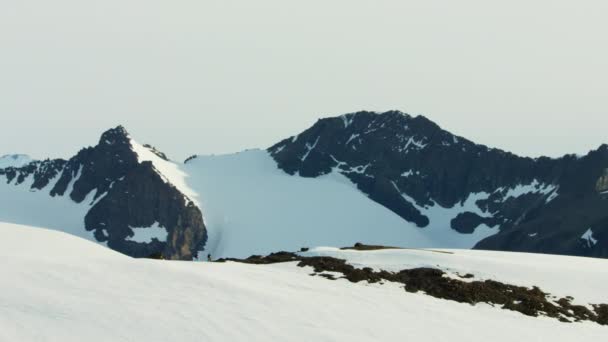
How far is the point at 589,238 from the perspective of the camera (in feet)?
595

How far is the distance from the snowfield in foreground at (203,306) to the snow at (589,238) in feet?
508

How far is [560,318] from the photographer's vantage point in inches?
1441

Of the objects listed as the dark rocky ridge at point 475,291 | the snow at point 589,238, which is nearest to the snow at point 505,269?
the dark rocky ridge at point 475,291

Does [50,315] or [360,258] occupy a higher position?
[360,258]

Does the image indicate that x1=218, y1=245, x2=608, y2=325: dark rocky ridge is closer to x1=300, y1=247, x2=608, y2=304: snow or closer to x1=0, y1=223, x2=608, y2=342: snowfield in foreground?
x1=300, y1=247, x2=608, y2=304: snow

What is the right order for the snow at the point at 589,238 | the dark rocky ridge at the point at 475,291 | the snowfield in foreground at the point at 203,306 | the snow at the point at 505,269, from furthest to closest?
the snow at the point at 589,238 < the snow at the point at 505,269 < the dark rocky ridge at the point at 475,291 < the snowfield in foreground at the point at 203,306

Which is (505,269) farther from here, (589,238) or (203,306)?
(589,238)

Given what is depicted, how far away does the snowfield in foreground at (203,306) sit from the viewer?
2380 cm

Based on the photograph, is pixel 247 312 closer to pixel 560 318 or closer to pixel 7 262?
pixel 7 262

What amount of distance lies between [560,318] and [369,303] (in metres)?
11.8

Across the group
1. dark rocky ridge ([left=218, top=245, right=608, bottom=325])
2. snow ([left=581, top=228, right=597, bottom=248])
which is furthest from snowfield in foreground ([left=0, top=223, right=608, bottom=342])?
snow ([left=581, top=228, right=597, bottom=248])

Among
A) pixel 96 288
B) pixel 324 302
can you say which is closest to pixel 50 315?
pixel 96 288

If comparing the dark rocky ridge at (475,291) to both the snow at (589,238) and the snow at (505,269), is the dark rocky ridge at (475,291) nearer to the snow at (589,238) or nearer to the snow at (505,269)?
the snow at (505,269)

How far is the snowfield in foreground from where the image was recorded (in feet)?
78.1
